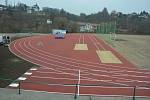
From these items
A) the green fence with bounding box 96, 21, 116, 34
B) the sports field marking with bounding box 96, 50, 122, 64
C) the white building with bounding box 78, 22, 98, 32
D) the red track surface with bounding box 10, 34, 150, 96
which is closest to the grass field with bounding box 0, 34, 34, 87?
the red track surface with bounding box 10, 34, 150, 96

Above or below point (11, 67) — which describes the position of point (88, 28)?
above

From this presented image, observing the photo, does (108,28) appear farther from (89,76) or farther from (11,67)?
(89,76)

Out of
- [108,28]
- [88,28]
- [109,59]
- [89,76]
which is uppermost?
[108,28]

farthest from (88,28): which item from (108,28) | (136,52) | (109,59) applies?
(109,59)

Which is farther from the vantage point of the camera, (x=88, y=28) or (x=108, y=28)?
(x=88, y=28)

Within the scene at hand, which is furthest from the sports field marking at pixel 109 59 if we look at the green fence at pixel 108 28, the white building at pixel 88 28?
the white building at pixel 88 28

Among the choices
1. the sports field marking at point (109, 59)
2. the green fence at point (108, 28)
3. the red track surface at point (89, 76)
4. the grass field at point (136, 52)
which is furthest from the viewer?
the green fence at point (108, 28)

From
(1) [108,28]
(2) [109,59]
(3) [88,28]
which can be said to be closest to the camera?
(2) [109,59]

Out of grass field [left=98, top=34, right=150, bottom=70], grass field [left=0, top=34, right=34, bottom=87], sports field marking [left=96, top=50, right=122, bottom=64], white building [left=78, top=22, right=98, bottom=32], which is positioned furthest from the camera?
white building [left=78, top=22, right=98, bottom=32]

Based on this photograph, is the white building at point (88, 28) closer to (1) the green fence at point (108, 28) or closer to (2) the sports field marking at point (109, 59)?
(1) the green fence at point (108, 28)

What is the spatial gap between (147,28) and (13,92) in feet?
258

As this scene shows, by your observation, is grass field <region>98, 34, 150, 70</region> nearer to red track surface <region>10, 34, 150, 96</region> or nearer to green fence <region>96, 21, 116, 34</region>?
red track surface <region>10, 34, 150, 96</region>

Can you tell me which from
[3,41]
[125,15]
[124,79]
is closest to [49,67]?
[124,79]

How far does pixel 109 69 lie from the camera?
20641 millimetres
